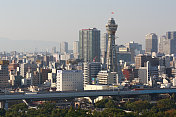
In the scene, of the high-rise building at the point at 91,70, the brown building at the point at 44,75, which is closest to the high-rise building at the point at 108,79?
the high-rise building at the point at 91,70

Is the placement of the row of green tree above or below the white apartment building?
below

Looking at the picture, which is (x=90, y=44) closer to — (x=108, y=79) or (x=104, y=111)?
(x=108, y=79)

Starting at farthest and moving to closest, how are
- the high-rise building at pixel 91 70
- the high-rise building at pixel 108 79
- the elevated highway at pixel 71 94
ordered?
the high-rise building at pixel 91 70 → the high-rise building at pixel 108 79 → the elevated highway at pixel 71 94

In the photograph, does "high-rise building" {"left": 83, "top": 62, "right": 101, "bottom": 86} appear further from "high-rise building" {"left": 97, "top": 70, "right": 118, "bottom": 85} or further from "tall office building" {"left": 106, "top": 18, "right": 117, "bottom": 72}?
"high-rise building" {"left": 97, "top": 70, "right": 118, "bottom": 85}

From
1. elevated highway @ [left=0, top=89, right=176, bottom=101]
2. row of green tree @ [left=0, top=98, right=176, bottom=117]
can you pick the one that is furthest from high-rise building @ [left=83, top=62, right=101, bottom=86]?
row of green tree @ [left=0, top=98, right=176, bottom=117]

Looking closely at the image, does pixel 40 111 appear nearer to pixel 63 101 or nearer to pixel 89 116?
pixel 89 116

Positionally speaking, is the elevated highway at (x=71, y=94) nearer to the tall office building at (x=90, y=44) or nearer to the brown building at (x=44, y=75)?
the brown building at (x=44, y=75)

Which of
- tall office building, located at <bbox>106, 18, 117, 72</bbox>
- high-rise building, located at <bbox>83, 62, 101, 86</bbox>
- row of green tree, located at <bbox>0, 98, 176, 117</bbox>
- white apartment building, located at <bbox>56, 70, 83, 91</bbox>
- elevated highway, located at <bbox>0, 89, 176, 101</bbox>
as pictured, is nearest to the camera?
row of green tree, located at <bbox>0, 98, 176, 117</bbox>

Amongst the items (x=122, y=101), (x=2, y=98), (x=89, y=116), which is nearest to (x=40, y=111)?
(x=89, y=116)
